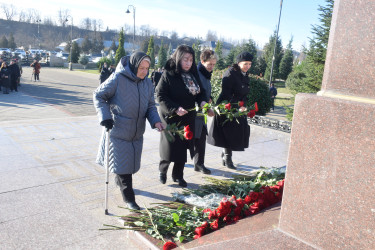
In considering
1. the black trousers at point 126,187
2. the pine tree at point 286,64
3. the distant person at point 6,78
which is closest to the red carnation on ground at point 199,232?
the black trousers at point 126,187

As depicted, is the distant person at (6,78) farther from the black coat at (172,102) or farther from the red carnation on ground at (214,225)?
the red carnation on ground at (214,225)

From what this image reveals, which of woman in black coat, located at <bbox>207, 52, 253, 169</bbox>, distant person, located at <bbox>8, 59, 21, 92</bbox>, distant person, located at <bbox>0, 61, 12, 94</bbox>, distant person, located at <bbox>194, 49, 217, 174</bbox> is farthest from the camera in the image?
distant person, located at <bbox>8, 59, 21, 92</bbox>

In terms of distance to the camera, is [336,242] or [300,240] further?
[300,240]

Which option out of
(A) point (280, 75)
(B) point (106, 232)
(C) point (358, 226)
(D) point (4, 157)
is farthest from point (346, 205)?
(A) point (280, 75)

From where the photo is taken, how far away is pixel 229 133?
4.82 m

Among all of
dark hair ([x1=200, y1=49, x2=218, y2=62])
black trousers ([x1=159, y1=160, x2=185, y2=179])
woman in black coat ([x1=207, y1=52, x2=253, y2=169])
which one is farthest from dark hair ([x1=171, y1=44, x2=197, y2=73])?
black trousers ([x1=159, y1=160, x2=185, y2=179])

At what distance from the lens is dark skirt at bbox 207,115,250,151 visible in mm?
4816

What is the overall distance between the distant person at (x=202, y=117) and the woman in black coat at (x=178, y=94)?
48 centimetres

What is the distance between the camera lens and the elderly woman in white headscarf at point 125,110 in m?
3.25

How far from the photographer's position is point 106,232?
2932 millimetres

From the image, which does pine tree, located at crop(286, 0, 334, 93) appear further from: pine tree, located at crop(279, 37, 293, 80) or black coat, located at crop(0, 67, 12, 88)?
pine tree, located at crop(279, 37, 293, 80)

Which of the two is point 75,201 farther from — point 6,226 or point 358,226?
point 358,226

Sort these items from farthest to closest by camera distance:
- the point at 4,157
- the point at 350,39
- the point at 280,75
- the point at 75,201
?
1. the point at 280,75
2. the point at 4,157
3. the point at 75,201
4. the point at 350,39

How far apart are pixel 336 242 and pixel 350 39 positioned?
1.34m
